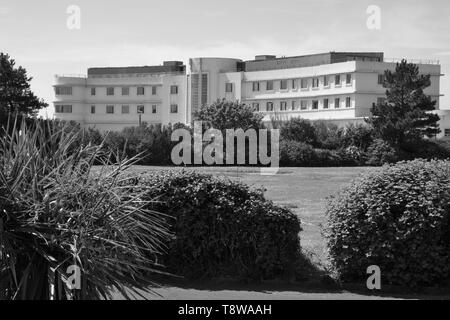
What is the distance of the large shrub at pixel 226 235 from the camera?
13.4 meters

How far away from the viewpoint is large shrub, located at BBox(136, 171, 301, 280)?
13383 mm

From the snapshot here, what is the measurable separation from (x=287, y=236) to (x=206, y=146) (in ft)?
194

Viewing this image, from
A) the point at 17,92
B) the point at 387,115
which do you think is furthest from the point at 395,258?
the point at 17,92

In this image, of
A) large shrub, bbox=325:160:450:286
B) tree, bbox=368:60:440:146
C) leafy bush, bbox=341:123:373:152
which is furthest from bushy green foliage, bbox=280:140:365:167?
large shrub, bbox=325:160:450:286

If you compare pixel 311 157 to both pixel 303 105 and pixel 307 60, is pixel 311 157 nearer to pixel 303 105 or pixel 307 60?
pixel 303 105

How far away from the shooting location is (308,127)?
87.1 metres

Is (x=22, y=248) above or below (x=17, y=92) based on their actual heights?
below

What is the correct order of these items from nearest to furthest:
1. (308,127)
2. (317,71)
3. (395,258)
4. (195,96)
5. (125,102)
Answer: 1. (395,258)
2. (308,127)
3. (317,71)
4. (195,96)
5. (125,102)

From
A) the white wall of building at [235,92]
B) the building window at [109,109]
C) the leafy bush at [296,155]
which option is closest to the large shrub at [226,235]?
the leafy bush at [296,155]

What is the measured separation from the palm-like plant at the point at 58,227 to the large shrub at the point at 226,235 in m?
5.95

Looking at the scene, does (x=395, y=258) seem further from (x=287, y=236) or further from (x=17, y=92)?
(x=17, y=92)

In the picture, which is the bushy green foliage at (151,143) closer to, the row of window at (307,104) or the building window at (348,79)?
the row of window at (307,104)

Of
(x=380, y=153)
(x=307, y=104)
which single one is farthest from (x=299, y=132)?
(x=307, y=104)

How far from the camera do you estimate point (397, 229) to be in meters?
12.6
